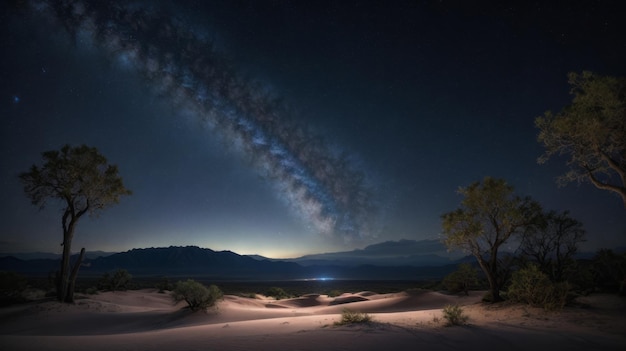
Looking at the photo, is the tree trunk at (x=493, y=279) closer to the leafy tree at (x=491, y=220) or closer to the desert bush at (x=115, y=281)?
the leafy tree at (x=491, y=220)

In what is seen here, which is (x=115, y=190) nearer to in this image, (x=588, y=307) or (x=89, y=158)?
(x=89, y=158)

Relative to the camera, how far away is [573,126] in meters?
12.9

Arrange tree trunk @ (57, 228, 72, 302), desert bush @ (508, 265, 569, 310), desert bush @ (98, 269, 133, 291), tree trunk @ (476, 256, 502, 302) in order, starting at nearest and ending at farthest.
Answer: desert bush @ (508, 265, 569, 310)
tree trunk @ (476, 256, 502, 302)
tree trunk @ (57, 228, 72, 302)
desert bush @ (98, 269, 133, 291)

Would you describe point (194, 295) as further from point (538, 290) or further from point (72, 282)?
point (538, 290)

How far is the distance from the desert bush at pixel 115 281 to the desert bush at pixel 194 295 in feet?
69.4

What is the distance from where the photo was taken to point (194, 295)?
17.4 metres

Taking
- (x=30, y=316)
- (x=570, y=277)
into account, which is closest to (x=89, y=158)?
(x=30, y=316)

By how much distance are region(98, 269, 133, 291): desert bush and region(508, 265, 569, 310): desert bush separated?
35707 mm

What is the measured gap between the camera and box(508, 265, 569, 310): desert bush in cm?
1269

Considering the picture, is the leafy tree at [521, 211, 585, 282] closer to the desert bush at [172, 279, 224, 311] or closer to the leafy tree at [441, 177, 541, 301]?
the leafy tree at [441, 177, 541, 301]

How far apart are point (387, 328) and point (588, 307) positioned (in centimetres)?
925

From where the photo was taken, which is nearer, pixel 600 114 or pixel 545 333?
pixel 545 333

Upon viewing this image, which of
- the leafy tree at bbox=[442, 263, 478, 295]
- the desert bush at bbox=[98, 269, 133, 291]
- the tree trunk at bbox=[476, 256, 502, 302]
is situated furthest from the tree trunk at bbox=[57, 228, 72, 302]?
the leafy tree at bbox=[442, 263, 478, 295]

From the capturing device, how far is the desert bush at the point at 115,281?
110 feet
